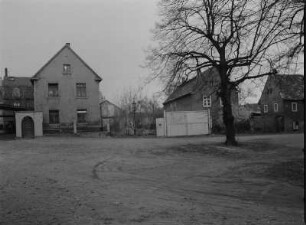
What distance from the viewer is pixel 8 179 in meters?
14.7

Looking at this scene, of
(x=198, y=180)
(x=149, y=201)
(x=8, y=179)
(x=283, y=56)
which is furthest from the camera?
(x=283, y=56)

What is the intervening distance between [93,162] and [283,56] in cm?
1069

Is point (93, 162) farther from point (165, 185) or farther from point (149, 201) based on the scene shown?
point (149, 201)

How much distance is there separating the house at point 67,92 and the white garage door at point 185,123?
953 centimetres

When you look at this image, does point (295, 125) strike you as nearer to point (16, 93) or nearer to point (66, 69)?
point (66, 69)

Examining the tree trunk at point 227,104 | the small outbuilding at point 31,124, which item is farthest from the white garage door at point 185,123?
the tree trunk at point 227,104

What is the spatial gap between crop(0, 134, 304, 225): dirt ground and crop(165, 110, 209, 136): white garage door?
2639 cm

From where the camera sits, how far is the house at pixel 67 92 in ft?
172

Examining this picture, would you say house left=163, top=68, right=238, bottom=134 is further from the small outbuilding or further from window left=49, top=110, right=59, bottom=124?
the small outbuilding

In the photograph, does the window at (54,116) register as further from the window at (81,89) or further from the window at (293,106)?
the window at (293,106)

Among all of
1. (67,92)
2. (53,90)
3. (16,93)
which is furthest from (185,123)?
(16,93)

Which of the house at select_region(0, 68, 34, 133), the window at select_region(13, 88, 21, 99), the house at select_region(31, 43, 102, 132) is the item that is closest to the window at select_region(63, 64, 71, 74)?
the house at select_region(31, 43, 102, 132)

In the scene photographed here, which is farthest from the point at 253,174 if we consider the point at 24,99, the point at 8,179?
the point at 24,99

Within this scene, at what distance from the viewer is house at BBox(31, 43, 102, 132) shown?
172 ft
